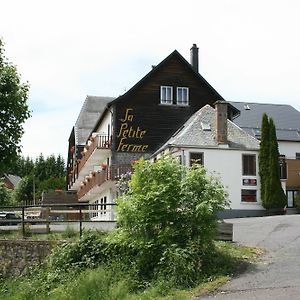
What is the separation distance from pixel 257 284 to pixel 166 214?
3.83 metres

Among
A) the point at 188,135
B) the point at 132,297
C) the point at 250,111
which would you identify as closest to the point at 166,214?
the point at 132,297

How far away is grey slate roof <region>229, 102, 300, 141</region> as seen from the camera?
2059 inches

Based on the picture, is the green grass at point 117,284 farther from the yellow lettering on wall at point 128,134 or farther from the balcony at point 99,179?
the yellow lettering on wall at point 128,134

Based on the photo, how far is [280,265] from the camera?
16.6m

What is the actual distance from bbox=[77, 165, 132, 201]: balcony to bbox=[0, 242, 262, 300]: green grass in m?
21.2

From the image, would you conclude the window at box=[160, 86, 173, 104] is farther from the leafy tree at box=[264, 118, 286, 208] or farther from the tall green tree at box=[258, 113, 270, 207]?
the leafy tree at box=[264, 118, 286, 208]

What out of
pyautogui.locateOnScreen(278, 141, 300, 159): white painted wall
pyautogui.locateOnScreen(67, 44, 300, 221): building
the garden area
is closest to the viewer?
the garden area

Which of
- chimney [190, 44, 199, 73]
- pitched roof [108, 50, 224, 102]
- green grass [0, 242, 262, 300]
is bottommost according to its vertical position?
green grass [0, 242, 262, 300]

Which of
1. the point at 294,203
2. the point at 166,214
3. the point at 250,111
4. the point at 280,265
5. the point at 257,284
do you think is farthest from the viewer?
the point at 250,111

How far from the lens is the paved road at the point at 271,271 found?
45.7 feet

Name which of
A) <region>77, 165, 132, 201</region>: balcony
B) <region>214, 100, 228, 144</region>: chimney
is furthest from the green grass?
<region>77, 165, 132, 201</region>: balcony

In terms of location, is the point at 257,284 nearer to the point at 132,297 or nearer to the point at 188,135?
the point at 132,297

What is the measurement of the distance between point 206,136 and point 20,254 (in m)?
18.7

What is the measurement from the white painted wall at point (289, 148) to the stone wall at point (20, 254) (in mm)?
A: 31813
